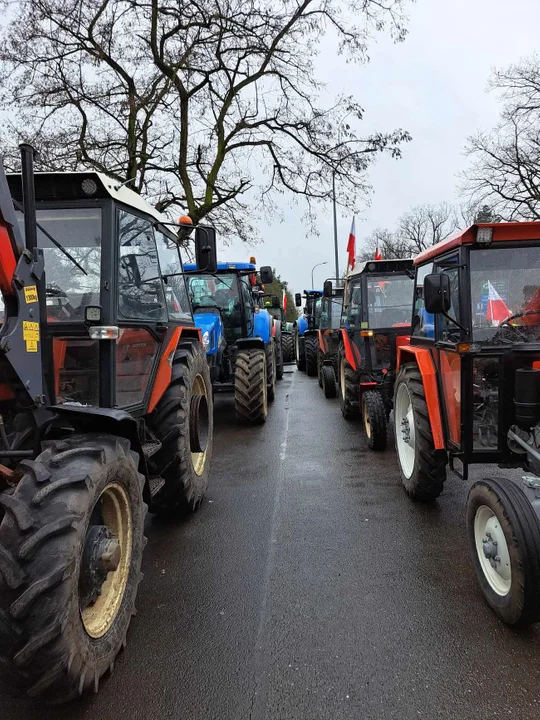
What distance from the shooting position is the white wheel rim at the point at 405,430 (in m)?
4.47

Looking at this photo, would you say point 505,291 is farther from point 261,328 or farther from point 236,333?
point 261,328

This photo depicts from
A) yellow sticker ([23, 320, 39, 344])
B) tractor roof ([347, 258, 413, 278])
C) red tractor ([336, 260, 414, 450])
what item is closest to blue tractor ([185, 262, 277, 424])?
red tractor ([336, 260, 414, 450])

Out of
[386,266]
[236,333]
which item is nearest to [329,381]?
[236,333]

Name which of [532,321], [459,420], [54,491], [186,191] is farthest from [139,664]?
[186,191]

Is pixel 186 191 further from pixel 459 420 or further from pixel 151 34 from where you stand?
pixel 459 420

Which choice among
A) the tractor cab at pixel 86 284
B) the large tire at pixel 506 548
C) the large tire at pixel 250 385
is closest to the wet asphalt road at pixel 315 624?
the large tire at pixel 506 548

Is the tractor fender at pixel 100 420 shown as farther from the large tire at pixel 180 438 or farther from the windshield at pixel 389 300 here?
the windshield at pixel 389 300

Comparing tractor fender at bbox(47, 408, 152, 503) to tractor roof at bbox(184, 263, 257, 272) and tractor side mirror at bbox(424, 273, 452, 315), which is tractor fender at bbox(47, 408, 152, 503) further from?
tractor roof at bbox(184, 263, 257, 272)

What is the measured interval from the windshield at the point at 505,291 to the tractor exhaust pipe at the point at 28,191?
276 cm

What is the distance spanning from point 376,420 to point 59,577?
15.0 feet

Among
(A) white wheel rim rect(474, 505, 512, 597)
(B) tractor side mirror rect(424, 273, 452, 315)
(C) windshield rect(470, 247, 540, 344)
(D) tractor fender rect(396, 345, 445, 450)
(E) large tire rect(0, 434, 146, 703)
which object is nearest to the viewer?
(E) large tire rect(0, 434, 146, 703)

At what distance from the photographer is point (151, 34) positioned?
496 inches

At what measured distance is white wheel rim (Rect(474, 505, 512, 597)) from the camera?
8.55 feet

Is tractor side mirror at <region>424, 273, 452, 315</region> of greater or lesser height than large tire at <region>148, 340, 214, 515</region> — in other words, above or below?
above
